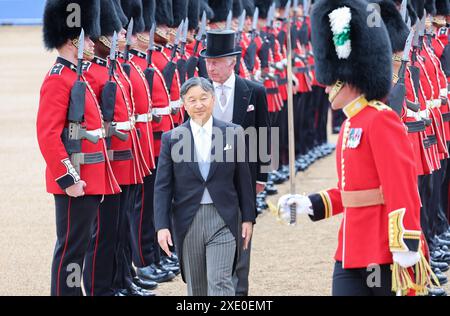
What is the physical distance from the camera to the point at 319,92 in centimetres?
1199

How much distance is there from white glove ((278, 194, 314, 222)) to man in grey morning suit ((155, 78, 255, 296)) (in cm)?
60

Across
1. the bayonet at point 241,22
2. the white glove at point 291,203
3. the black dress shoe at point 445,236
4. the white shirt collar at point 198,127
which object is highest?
the bayonet at point 241,22

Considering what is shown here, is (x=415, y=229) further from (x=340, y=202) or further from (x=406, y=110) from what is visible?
(x=406, y=110)

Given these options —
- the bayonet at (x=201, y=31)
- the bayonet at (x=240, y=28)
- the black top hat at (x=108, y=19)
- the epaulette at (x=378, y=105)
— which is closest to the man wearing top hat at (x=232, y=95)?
the black top hat at (x=108, y=19)

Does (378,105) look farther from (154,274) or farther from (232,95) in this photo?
(154,274)

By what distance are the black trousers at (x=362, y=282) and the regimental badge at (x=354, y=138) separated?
1.40ft

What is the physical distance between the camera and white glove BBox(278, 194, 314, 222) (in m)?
4.52

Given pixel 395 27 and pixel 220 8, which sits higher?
pixel 220 8

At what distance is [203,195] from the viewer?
510 centimetres

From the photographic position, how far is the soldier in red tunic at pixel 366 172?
13.8ft

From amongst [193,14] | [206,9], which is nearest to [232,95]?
[193,14]

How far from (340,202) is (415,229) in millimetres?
467

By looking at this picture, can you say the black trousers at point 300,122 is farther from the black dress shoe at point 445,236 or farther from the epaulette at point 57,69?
the epaulette at point 57,69

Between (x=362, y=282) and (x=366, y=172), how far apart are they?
0.39 meters
